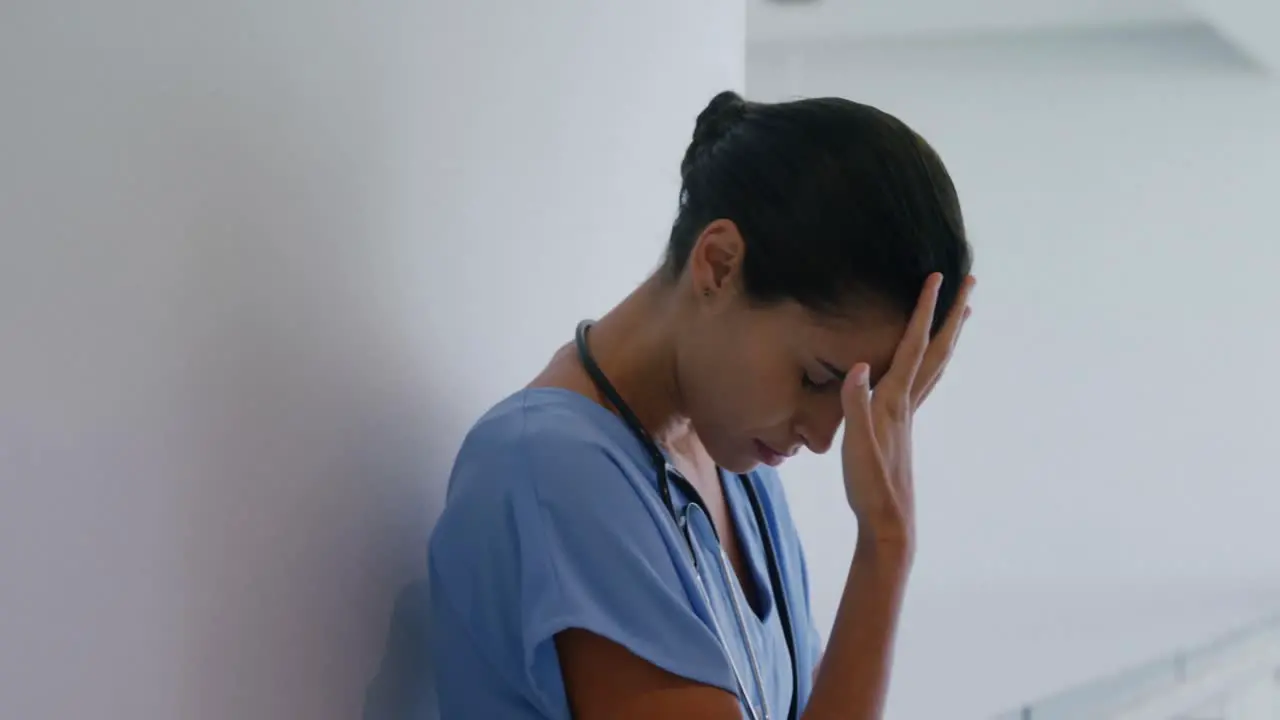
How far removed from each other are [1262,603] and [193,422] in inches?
108

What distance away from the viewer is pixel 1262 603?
2816mm

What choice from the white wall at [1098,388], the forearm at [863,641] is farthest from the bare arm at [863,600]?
the white wall at [1098,388]

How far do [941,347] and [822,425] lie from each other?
0.10 m

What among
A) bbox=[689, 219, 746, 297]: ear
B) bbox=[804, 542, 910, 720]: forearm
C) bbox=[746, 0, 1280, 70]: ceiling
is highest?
bbox=[746, 0, 1280, 70]: ceiling

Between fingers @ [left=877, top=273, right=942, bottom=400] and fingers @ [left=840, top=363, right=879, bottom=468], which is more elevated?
fingers @ [left=877, top=273, right=942, bottom=400]

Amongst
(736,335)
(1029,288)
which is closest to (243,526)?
(736,335)

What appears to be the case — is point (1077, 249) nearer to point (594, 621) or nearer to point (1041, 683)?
point (1041, 683)

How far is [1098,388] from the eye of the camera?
110 inches

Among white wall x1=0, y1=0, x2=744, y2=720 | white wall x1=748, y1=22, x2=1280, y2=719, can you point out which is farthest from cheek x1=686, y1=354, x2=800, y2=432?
white wall x1=748, y1=22, x2=1280, y2=719

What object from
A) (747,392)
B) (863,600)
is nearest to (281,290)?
(747,392)

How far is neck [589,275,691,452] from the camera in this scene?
883 mm

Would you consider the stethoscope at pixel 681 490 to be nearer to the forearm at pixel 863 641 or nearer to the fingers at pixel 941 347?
the forearm at pixel 863 641

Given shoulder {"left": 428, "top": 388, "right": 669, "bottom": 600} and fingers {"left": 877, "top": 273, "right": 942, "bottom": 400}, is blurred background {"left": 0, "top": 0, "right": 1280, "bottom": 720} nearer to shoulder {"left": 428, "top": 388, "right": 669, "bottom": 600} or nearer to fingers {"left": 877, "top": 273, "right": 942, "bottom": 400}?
shoulder {"left": 428, "top": 388, "right": 669, "bottom": 600}

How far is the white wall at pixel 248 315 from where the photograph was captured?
544 mm
